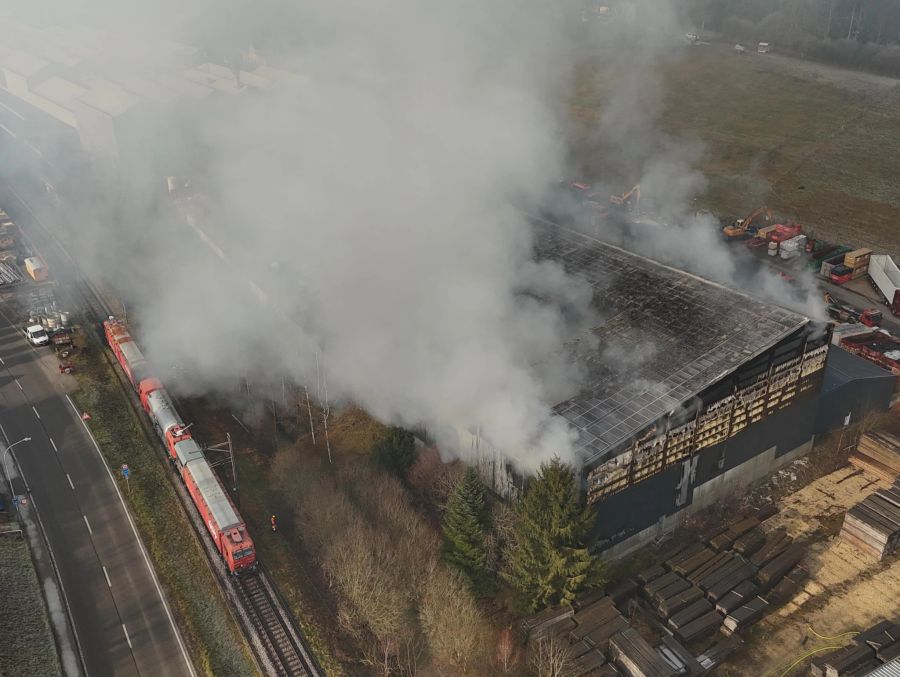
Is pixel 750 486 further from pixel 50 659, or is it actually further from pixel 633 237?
pixel 50 659

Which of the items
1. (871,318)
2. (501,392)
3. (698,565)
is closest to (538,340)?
(501,392)

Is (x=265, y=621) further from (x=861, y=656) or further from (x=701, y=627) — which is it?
(x=861, y=656)

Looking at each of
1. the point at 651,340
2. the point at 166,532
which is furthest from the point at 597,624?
the point at 166,532

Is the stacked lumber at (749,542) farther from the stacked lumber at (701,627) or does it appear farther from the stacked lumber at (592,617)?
the stacked lumber at (592,617)

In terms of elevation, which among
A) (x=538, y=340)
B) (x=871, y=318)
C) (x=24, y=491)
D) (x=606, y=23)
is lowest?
(x=871, y=318)

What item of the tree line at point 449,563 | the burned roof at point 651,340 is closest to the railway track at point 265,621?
the tree line at point 449,563

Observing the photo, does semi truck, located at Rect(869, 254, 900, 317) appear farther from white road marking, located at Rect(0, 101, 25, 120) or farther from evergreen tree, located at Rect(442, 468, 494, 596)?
white road marking, located at Rect(0, 101, 25, 120)
